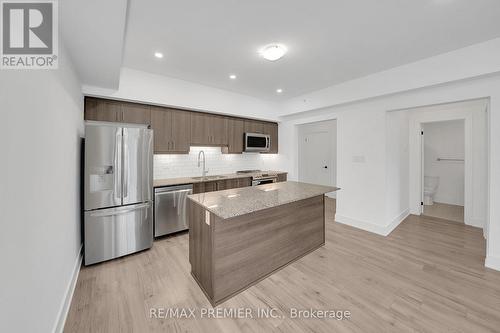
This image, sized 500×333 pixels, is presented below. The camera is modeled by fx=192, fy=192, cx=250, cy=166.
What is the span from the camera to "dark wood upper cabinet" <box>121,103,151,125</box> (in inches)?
126

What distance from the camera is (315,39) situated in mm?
2311

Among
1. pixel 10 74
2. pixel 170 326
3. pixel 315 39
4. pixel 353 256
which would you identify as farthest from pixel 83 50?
pixel 353 256

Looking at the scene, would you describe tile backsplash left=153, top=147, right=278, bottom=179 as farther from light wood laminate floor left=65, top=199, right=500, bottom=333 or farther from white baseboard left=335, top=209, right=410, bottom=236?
white baseboard left=335, top=209, right=410, bottom=236

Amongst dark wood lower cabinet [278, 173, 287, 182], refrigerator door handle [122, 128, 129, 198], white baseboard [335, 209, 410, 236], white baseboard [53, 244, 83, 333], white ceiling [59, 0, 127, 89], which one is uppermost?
white ceiling [59, 0, 127, 89]

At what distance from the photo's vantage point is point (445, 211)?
15.4 ft

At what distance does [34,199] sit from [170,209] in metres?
2.11

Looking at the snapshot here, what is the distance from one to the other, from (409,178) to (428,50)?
3.06m

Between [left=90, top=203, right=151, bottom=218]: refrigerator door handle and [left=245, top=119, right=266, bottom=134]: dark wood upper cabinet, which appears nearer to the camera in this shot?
[left=90, top=203, right=151, bottom=218]: refrigerator door handle

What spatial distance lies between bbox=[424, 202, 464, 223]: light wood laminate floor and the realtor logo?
667 cm

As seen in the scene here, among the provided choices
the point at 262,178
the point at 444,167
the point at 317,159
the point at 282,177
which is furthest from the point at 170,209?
the point at 444,167

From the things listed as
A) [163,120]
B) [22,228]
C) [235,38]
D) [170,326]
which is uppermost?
[235,38]

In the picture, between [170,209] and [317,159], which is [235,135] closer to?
[170,209]

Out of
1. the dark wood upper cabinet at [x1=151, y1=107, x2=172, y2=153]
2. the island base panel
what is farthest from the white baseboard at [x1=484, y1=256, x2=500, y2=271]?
the dark wood upper cabinet at [x1=151, y1=107, x2=172, y2=153]

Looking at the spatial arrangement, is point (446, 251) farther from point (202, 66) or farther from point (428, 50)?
point (202, 66)
